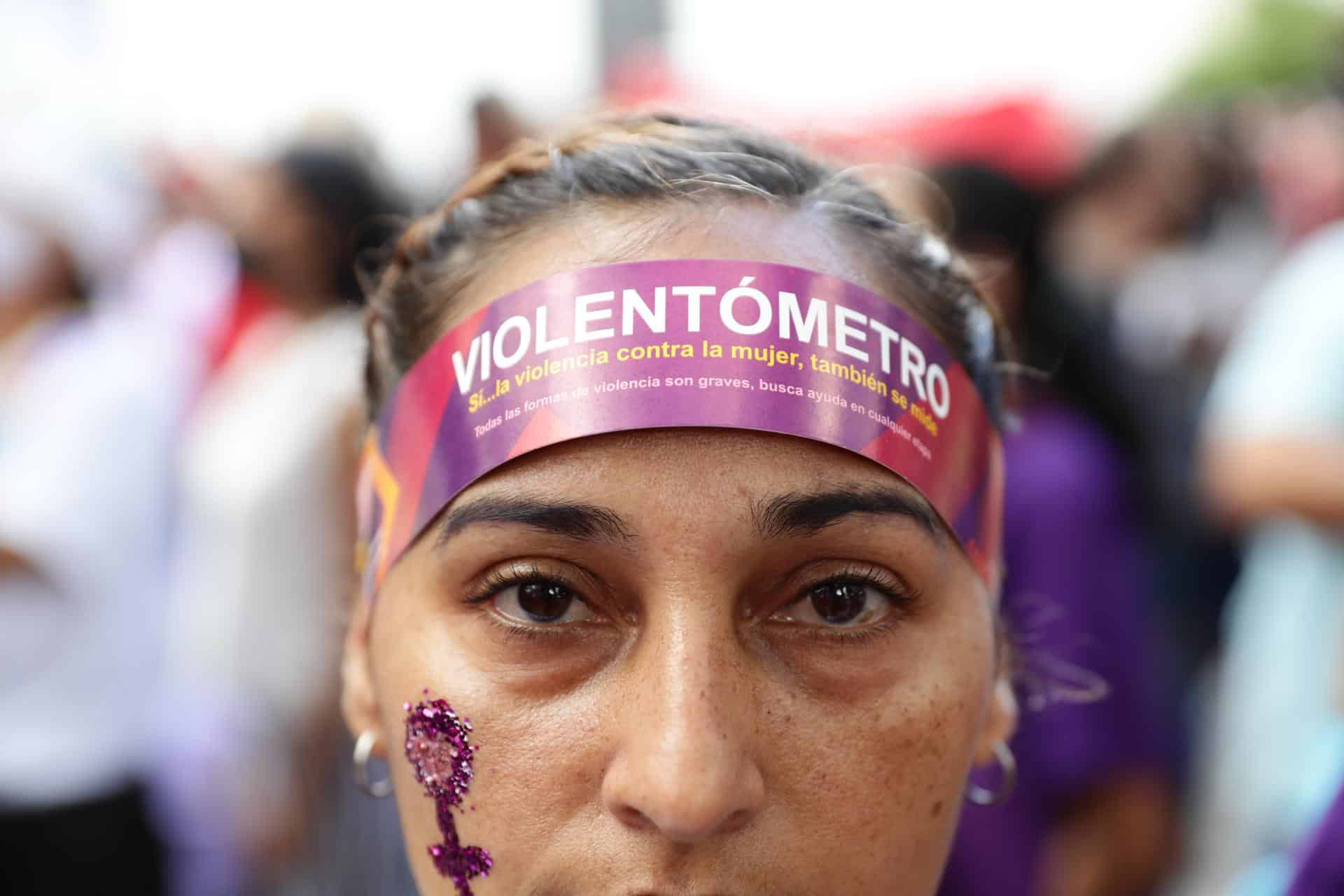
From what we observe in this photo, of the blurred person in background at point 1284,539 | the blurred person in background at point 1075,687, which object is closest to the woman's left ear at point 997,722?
the blurred person in background at point 1284,539

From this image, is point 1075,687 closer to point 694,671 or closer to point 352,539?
point 694,671

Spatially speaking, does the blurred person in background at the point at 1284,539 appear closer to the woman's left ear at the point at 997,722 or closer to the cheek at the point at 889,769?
the woman's left ear at the point at 997,722

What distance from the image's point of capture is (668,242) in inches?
61.2

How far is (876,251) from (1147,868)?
2.25 meters

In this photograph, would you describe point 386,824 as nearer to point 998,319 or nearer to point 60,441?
point 60,441

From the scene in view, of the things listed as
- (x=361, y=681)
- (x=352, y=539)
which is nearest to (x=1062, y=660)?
(x=361, y=681)

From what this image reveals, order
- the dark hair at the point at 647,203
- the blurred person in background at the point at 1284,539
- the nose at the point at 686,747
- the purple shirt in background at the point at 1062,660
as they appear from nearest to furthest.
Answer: the nose at the point at 686,747 → the dark hair at the point at 647,203 → the purple shirt in background at the point at 1062,660 → the blurred person in background at the point at 1284,539

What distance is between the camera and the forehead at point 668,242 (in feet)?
5.08

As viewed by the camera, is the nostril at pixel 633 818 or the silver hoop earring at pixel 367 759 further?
the silver hoop earring at pixel 367 759

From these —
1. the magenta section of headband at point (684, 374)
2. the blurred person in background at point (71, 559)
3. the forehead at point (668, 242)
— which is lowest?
the magenta section of headband at point (684, 374)

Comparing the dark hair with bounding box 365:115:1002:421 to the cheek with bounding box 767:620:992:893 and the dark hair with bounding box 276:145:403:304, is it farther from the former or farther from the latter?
the dark hair with bounding box 276:145:403:304

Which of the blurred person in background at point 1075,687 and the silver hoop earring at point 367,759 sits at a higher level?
the blurred person in background at point 1075,687

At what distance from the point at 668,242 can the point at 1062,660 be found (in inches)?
71.8

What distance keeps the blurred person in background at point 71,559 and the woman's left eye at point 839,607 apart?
100.0 inches
